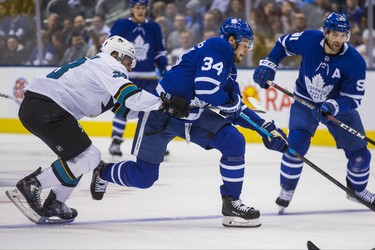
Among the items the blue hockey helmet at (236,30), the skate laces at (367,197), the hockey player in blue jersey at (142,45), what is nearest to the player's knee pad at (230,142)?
the blue hockey helmet at (236,30)

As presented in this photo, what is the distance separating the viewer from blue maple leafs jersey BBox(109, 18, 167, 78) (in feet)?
29.3

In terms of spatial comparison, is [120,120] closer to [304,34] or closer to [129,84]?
[304,34]

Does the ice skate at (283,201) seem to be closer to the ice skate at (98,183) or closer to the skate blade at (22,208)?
the ice skate at (98,183)

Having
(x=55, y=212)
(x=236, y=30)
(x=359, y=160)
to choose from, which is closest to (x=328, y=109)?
(x=359, y=160)

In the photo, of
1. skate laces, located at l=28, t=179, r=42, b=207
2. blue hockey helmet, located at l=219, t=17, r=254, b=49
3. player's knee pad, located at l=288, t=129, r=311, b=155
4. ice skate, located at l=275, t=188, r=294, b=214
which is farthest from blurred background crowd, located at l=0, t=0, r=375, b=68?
skate laces, located at l=28, t=179, r=42, b=207

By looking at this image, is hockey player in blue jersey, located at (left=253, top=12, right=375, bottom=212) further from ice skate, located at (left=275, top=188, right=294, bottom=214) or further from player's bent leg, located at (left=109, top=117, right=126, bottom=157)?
player's bent leg, located at (left=109, top=117, right=126, bottom=157)

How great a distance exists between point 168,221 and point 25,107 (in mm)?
968

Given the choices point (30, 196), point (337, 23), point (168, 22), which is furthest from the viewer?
point (168, 22)

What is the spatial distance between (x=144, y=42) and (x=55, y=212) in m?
3.72

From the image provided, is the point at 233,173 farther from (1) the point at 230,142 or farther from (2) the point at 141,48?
(2) the point at 141,48

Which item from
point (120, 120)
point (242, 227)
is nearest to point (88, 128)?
point (120, 120)

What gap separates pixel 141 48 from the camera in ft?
29.6

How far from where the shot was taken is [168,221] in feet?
18.5

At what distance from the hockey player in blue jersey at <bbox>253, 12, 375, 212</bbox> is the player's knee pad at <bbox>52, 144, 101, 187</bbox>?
121cm
